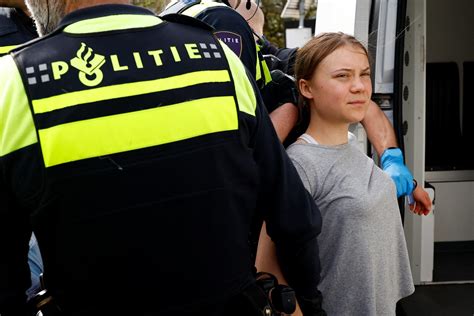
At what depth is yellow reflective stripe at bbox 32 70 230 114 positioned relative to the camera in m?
1.27

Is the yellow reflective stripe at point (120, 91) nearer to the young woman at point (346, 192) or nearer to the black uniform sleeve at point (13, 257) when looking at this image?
the black uniform sleeve at point (13, 257)

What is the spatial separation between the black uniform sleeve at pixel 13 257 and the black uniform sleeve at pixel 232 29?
1204mm

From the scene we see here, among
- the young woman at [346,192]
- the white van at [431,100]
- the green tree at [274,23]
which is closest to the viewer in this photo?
the young woman at [346,192]

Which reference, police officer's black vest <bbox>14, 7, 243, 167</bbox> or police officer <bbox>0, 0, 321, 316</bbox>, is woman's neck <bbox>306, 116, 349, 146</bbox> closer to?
police officer <bbox>0, 0, 321, 316</bbox>

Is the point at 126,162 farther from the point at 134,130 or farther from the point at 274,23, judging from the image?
the point at 274,23

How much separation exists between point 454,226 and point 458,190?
269 millimetres

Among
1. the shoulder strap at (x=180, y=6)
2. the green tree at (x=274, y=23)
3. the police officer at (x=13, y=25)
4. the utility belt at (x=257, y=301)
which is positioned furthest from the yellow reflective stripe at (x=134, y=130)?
the green tree at (x=274, y=23)

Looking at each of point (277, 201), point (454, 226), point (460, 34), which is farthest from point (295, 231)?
point (460, 34)

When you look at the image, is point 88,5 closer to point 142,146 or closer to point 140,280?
point 142,146

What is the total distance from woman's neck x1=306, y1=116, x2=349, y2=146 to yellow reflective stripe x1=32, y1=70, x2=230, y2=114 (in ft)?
2.34

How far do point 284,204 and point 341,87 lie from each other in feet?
2.05

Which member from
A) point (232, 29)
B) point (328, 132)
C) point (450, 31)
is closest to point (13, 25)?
point (232, 29)

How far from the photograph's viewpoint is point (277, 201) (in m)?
1.56

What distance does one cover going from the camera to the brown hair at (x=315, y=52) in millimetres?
2066
